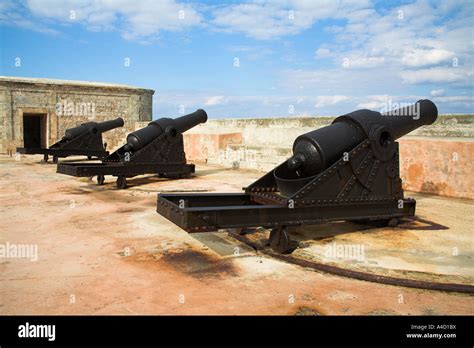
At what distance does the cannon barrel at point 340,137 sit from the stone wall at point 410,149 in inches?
110

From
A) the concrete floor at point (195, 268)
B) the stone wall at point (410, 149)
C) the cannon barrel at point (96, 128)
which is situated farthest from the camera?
the cannon barrel at point (96, 128)

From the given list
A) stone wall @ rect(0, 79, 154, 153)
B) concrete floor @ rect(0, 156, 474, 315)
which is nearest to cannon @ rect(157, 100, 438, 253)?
concrete floor @ rect(0, 156, 474, 315)

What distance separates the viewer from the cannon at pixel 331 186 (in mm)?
4023

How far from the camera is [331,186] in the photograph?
14.4ft

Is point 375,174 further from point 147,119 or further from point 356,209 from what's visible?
point 147,119

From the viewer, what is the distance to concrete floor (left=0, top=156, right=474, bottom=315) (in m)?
2.85

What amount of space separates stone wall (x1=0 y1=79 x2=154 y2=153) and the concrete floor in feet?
49.4

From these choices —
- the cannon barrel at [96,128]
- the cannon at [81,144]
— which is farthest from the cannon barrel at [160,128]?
the cannon at [81,144]

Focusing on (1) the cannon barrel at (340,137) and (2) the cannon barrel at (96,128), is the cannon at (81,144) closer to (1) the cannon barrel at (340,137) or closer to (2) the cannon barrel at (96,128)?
(2) the cannon barrel at (96,128)

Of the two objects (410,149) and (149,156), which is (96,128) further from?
(410,149)

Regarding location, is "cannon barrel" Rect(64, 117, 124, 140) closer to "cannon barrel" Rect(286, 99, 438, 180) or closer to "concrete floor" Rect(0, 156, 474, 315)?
"concrete floor" Rect(0, 156, 474, 315)

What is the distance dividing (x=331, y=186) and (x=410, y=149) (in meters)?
4.42
